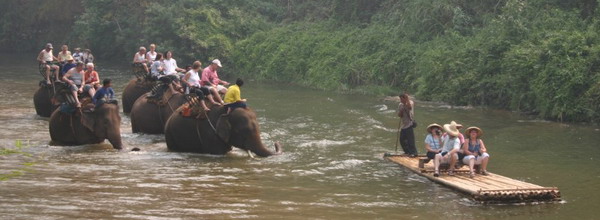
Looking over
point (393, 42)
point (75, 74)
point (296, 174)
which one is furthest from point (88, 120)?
point (393, 42)

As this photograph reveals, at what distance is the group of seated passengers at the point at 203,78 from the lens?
17.1 meters

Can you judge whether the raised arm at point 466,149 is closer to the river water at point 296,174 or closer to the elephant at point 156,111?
the river water at point 296,174

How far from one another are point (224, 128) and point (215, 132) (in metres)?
0.31

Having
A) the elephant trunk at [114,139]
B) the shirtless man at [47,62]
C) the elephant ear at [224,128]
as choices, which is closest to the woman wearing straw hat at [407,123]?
the elephant ear at [224,128]

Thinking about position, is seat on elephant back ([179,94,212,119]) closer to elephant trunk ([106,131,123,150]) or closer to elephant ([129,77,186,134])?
elephant trunk ([106,131,123,150])

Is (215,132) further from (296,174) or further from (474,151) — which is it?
(474,151)

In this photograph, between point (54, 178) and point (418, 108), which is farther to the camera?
point (418, 108)

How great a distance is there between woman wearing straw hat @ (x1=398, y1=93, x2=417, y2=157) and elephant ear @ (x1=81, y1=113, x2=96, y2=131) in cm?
600

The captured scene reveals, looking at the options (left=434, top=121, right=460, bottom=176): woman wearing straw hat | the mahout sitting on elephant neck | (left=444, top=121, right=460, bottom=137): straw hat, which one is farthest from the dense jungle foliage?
the mahout sitting on elephant neck

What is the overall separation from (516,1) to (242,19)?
1581cm

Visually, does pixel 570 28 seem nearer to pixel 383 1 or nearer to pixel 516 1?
pixel 516 1

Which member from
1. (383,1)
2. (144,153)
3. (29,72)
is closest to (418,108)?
(144,153)

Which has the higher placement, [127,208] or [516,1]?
[516,1]

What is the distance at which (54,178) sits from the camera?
14.7m
